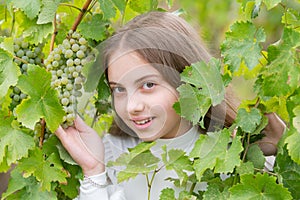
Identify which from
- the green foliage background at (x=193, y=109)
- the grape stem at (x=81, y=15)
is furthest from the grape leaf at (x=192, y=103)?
the grape stem at (x=81, y=15)

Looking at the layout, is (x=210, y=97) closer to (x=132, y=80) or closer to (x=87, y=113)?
(x=132, y=80)

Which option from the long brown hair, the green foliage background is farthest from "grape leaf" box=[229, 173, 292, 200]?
the long brown hair

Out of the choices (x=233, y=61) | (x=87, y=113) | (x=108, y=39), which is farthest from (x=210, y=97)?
(x=87, y=113)

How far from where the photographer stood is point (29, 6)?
4.92 ft

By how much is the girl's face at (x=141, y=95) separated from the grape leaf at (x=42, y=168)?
20 cm

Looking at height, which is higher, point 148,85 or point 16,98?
point 148,85

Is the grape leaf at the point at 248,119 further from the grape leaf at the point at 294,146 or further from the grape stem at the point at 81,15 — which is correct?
the grape stem at the point at 81,15

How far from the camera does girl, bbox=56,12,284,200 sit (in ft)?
4.71

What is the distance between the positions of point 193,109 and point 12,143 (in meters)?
0.43

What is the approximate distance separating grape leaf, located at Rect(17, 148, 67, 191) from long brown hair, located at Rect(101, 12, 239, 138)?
0.26 m

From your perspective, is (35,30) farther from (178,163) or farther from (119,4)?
(178,163)

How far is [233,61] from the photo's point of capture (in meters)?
1.33

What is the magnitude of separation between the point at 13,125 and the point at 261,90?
22.8 inches

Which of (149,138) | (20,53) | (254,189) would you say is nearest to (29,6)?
(20,53)
